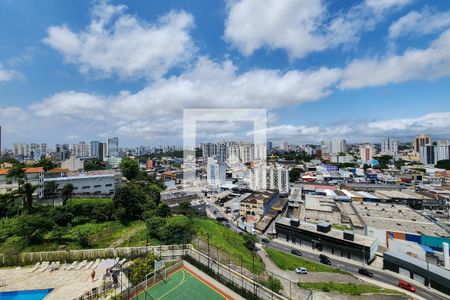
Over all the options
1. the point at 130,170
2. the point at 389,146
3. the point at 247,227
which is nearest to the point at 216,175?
the point at 130,170

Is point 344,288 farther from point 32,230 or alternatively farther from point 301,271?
point 32,230

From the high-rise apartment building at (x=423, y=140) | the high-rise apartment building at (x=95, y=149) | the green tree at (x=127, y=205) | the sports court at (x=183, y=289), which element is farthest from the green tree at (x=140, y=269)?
the high-rise apartment building at (x=423, y=140)

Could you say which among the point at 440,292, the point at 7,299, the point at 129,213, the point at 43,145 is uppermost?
the point at 43,145

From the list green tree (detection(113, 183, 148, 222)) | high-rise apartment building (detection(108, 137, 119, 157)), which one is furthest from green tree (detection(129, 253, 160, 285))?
high-rise apartment building (detection(108, 137, 119, 157))

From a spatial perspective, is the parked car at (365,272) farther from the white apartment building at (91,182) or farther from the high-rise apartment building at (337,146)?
the high-rise apartment building at (337,146)

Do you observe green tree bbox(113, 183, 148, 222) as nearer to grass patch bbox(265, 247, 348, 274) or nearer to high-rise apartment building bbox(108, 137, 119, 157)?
grass patch bbox(265, 247, 348, 274)

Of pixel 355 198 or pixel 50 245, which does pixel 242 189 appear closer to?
pixel 355 198

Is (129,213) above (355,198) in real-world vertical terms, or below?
above

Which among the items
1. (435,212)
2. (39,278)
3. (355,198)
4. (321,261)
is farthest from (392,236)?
(39,278)
